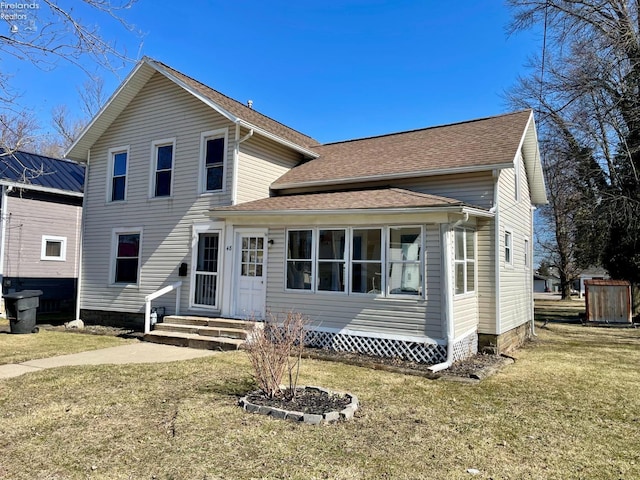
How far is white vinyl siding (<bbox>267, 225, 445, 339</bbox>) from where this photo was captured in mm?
8531

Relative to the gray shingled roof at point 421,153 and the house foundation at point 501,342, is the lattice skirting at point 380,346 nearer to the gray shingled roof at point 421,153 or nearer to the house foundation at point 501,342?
the house foundation at point 501,342

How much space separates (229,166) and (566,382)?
8860 mm

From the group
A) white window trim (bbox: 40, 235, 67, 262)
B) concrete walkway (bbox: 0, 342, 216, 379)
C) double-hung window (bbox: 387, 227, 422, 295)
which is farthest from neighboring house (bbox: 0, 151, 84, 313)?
double-hung window (bbox: 387, 227, 422, 295)

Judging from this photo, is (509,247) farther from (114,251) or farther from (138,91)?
(138,91)

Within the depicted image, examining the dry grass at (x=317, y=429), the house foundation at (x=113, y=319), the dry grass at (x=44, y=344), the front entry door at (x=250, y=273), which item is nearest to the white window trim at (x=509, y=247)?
the dry grass at (x=317, y=429)

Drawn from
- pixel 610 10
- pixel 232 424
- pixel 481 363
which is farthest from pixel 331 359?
pixel 610 10

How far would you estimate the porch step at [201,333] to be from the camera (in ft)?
31.7

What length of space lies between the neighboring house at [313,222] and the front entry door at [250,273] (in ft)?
0.10

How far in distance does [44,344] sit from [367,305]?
297 inches

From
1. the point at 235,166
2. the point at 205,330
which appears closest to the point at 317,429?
the point at 205,330

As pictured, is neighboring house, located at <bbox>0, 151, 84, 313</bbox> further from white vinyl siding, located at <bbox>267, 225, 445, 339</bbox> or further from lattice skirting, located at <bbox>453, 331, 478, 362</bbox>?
lattice skirting, located at <bbox>453, 331, 478, 362</bbox>

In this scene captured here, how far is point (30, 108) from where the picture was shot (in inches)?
276

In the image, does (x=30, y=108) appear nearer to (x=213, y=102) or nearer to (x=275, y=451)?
(x=213, y=102)

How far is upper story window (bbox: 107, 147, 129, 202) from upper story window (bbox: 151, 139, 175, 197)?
3.94 feet
